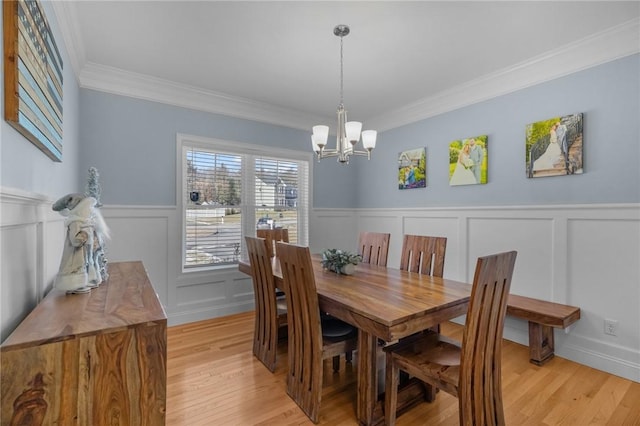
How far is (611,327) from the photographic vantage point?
7.73 ft

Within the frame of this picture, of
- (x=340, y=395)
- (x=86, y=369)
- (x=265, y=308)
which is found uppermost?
(x=86, y=369)

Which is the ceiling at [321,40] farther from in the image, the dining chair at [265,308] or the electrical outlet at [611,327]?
the electrical outlet at [611,327]

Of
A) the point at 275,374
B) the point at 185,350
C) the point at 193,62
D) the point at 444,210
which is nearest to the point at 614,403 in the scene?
the point at 444,210

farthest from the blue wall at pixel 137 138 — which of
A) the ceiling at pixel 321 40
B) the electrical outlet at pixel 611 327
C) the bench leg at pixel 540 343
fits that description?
the electrical outlet at pixel 611 327

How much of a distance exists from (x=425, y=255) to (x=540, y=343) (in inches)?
47.1

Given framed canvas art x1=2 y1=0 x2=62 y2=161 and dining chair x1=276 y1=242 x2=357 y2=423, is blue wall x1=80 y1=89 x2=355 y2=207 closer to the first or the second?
framed canvas art x1=2 y1=0 x2=62 y2=161

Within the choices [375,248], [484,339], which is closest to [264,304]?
[375,248]

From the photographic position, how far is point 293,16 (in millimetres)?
2109

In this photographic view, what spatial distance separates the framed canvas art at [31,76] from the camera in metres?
1.07

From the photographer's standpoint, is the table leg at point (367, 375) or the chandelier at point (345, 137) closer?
the table leg at point (367, 375)

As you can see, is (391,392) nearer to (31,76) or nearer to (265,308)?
(265,308)

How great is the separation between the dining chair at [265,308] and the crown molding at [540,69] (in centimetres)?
269

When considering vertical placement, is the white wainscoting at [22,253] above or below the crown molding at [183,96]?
below

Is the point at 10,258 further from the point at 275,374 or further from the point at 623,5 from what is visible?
the point at 623,5
